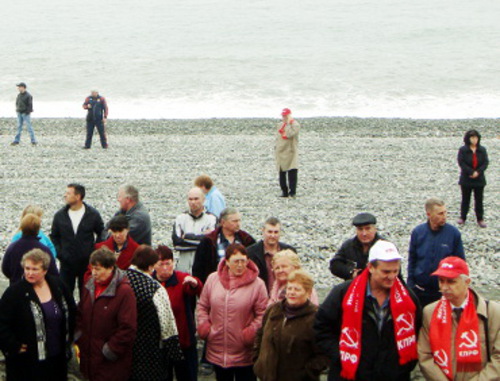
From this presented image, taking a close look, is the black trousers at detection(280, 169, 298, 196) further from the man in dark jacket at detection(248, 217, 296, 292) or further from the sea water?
the sea water

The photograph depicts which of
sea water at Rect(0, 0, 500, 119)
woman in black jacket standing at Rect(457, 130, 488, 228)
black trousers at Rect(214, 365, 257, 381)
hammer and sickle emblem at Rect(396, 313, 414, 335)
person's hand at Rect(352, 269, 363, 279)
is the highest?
sea water at Rect(0, 0, 500, 119)

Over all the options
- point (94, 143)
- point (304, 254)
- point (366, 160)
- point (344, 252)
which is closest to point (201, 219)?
point (344, 252)

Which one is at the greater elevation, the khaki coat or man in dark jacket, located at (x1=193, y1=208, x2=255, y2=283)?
man in dark jacket, located at (x1=193, y1=208, x2=255, y2=283)

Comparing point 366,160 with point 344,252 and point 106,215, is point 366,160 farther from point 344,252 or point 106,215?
point 344,252

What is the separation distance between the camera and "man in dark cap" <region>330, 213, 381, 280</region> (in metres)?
6.45

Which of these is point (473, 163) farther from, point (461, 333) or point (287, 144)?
point (461, 333)

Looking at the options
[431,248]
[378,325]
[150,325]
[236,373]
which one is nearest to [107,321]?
[150,325]

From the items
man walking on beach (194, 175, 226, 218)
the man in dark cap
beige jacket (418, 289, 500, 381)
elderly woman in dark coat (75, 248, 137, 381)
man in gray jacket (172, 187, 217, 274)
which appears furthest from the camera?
man walking on beach (194, 175, 226, 218)

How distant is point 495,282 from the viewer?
390 inches

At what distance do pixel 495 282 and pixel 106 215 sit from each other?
7139 millimetres

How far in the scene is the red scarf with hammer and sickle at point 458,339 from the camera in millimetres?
4836

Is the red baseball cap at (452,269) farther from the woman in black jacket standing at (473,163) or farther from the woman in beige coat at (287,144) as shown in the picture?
the woman in beige coat at (287,144)

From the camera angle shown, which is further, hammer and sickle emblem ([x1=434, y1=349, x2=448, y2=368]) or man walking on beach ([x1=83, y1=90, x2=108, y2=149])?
man walking on beach ([x1=83, y1=90, x2=108, y2=149])

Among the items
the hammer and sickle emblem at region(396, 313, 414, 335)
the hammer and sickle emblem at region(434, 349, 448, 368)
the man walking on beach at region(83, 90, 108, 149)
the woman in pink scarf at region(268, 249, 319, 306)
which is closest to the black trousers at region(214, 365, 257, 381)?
the woman in pink scarf at region(268, 249, 319, 306)
